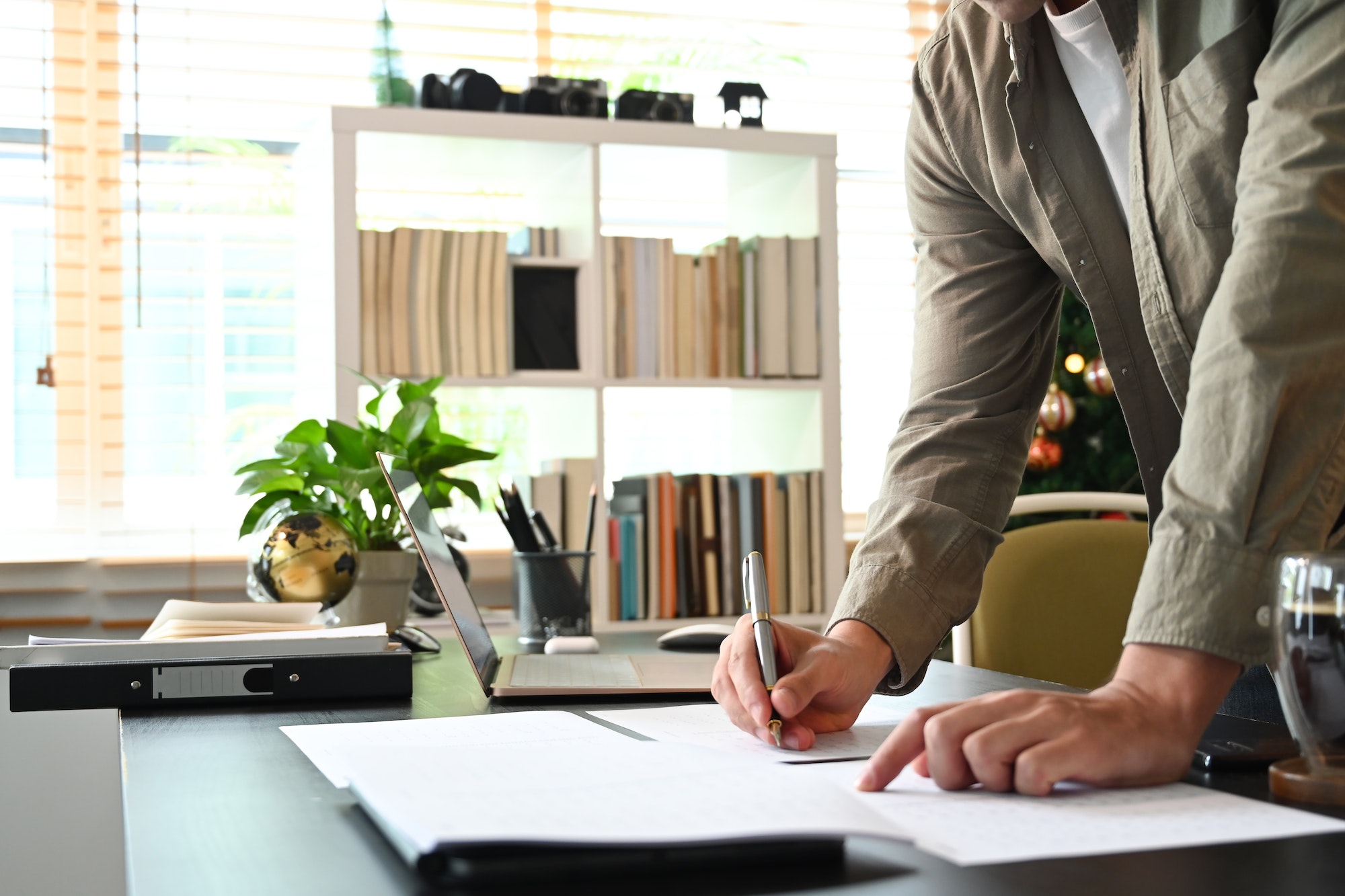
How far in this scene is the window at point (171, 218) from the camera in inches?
109

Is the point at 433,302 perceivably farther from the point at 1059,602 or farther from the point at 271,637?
the point at 271,637

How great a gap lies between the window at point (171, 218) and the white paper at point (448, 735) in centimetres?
187

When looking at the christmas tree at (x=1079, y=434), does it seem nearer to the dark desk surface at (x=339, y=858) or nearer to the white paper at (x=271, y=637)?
→ the white paper at (x=271, y=637)

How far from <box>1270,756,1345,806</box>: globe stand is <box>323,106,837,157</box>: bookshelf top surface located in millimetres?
2246

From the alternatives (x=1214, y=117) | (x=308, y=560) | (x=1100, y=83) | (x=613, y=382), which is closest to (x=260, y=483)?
(x=308, y=560)

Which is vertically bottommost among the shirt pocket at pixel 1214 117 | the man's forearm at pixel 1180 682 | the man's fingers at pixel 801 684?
the man's fingers at pixel 801 684

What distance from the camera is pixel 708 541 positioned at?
110 inches

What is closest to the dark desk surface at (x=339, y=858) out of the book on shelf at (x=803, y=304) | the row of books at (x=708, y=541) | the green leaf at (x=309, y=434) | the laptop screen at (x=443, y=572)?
the laptop screen at (x=443, y=572)

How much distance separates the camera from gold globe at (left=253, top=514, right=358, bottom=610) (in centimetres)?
161

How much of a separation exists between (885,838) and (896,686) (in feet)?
1.61

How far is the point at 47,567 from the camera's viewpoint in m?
2.71

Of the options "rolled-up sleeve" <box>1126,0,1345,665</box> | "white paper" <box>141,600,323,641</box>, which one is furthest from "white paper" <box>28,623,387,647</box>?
"rolled-up sleeve" <box>1126,0,1345,665</box>

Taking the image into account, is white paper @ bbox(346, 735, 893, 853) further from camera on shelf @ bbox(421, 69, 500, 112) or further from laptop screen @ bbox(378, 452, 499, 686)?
camera on shelf @ bbox(421, 69, 500, 112)

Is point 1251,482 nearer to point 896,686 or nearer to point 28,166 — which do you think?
point 896,686
